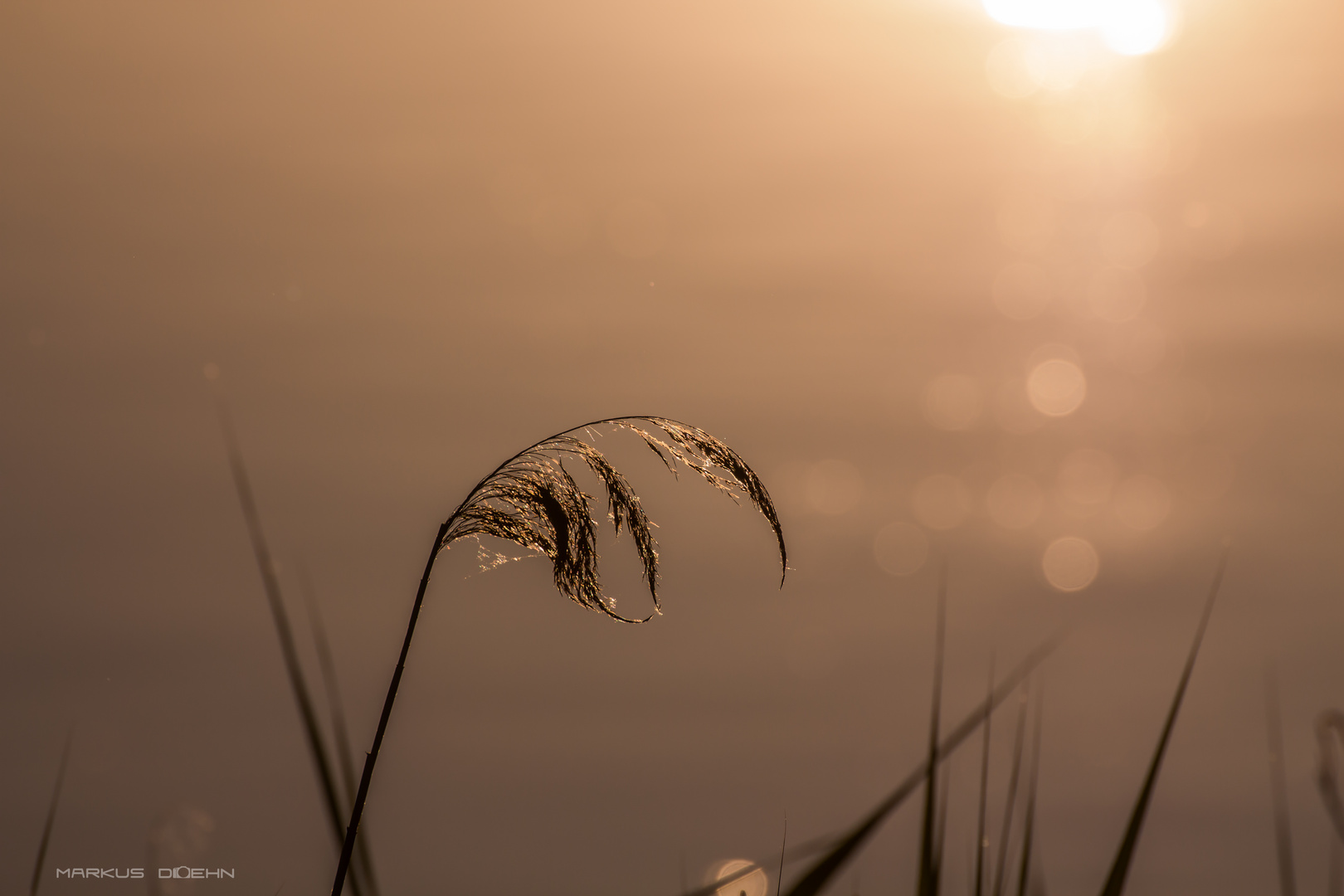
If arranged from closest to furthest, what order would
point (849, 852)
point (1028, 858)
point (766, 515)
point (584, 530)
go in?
point (849, 852) → point (1028, 858) → point (766, 515) → point (584, 530)

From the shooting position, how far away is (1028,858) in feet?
5.73

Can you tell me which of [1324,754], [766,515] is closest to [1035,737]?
[1324,754]

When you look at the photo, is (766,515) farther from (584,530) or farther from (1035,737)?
(1035,737)

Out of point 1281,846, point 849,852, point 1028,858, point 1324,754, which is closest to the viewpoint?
point 849,852

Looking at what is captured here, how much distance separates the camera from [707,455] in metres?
2.62

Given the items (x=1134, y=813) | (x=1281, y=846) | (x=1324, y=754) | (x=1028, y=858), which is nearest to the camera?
(x=1134, y=813)

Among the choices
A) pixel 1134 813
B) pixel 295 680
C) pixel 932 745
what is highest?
pixel 295 680

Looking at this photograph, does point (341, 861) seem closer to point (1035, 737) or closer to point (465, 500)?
point (465, 500)

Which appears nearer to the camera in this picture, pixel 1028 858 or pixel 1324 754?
pixel 1028 858

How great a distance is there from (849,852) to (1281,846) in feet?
2.95

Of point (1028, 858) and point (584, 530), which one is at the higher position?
point (584, 530)

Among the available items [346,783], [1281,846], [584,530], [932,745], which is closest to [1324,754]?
[1281,846]

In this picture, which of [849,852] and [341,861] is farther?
[341,861]

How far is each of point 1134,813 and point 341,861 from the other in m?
1.36
